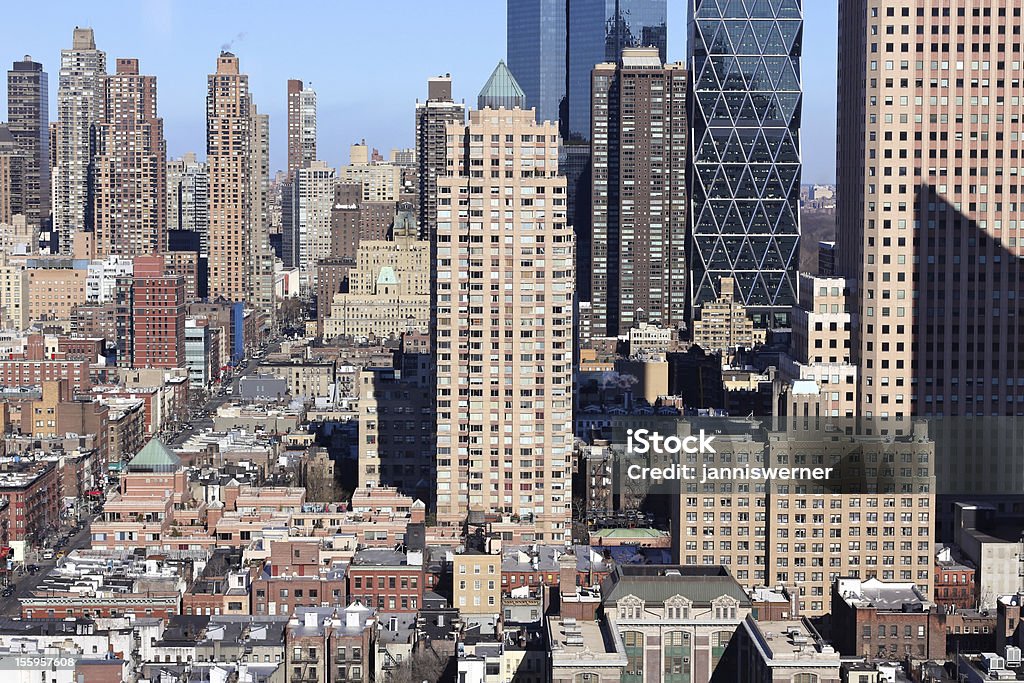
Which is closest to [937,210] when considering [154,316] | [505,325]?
[505,325]

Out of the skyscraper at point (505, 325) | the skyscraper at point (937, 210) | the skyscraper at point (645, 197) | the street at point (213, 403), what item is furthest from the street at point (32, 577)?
the skyscraper at point (645, 197)

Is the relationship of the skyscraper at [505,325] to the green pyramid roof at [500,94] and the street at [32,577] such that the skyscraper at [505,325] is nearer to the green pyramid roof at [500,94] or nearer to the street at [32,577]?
the green pyramid roof at [500,94]

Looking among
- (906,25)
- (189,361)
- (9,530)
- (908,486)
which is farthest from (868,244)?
(189,361)

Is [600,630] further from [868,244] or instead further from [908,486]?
[868,244]

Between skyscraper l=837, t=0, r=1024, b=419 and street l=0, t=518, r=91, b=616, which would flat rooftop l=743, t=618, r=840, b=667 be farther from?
street l=0, t=518, r=91, b=616

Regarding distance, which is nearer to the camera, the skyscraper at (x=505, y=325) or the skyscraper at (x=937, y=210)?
the skyscraper at (x=937, y=210)

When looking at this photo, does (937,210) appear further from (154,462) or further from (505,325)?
(154,462)
